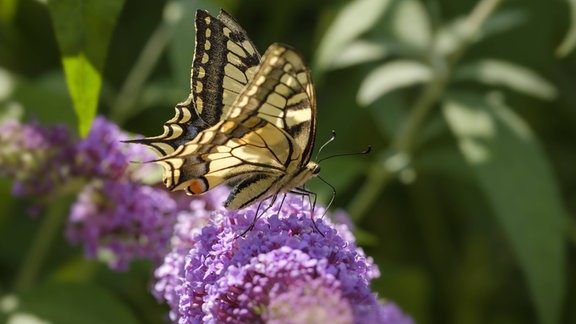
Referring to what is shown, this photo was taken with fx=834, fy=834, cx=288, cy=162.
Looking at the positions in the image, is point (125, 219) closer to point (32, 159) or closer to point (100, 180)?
point (100, 180)

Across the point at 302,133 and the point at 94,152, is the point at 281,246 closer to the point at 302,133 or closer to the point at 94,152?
the point at 302,133

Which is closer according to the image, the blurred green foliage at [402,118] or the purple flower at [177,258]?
the purple flower at [177,258]

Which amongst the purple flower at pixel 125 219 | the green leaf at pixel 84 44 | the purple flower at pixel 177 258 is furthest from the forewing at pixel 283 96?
the purple flower at pixel 125 219

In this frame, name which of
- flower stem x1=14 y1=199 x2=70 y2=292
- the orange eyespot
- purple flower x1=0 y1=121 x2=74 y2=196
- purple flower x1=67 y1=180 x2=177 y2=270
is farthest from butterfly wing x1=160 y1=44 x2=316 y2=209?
flower stem x1=14 y1=199 x2=70 y2=292

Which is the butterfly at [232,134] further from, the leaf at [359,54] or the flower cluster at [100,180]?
the leaf at [359,54]

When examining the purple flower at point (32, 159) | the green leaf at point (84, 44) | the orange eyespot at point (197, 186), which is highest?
the green leaf at point (84, 44)

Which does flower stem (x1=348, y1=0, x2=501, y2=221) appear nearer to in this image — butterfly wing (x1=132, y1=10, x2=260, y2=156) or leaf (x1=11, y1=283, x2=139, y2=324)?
leaf (x1=11, y1=283, x2=139, y2=324)
